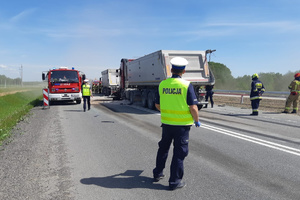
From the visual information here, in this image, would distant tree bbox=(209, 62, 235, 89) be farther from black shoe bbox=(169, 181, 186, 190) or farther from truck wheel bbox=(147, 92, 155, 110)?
black shoe bbox=(169, 181, 186, 190)

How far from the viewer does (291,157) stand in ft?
16.4

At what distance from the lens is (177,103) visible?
11.6 ft

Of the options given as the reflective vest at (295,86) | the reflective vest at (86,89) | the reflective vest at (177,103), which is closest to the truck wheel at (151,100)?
the reflective vest at (86,89)

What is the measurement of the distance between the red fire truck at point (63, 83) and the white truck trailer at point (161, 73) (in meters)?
3.69

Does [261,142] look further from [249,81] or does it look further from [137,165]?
[249,81]

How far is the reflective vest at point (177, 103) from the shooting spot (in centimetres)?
351

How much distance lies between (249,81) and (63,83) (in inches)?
1218

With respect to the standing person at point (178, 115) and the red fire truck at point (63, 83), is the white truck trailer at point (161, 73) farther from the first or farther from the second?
the standing person at point (178, 115)

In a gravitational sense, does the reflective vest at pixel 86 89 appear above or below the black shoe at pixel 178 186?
above

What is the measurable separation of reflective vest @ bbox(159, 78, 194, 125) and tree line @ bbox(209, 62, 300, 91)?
29527 mm

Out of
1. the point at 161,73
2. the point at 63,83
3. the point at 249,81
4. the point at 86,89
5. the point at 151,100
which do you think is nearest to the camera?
the point at 161,73

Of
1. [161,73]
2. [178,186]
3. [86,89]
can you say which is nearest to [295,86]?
[161,73]

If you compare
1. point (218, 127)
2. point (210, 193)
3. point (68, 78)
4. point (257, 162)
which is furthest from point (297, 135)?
point (68, 78)

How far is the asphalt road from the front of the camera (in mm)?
3463
